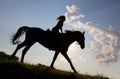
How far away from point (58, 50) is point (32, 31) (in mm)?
2396

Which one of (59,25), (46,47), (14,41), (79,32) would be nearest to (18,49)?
(14,41)

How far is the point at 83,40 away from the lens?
18250 millimetres

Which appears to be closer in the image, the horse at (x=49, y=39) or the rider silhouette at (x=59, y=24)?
the horse at (x=49, y=39)

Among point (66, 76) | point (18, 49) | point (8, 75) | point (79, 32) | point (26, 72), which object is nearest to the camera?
point (8, 75)

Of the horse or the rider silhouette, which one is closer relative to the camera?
the horse

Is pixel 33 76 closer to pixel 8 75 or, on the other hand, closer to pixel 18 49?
pixel 8 75

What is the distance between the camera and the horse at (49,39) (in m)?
16.9

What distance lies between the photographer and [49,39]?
17.2m

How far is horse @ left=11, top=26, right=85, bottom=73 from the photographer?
16.9 meters

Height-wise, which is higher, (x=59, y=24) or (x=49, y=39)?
(x=59, y=24)

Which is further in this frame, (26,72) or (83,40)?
(83,40)

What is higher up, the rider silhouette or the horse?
the rider silhouette

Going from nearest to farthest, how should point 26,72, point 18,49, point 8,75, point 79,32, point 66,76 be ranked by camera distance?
point 8,75 → point 26,72 → point 66,76 → point 18,49 → point 79,32

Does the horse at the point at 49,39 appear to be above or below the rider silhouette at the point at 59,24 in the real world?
below
